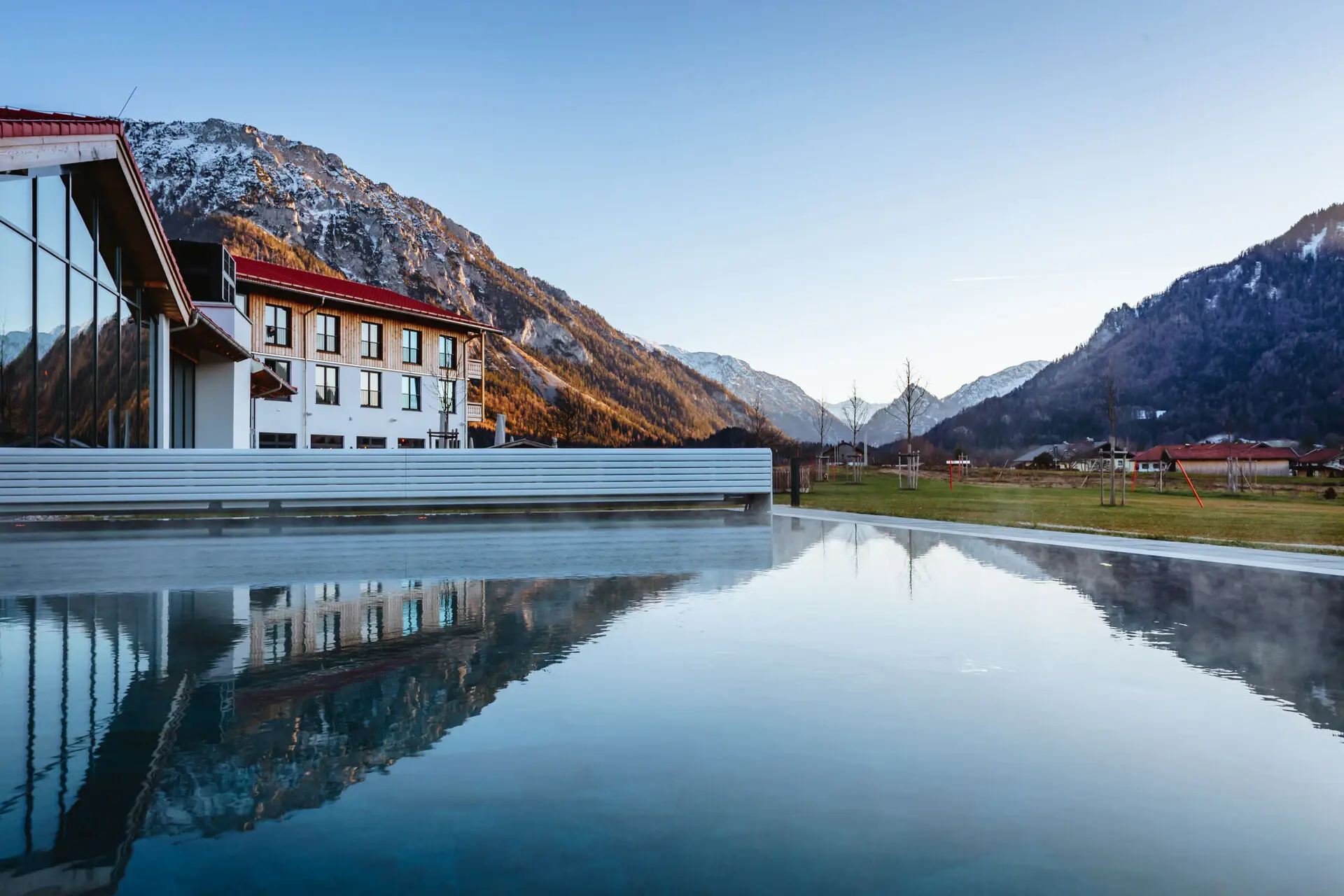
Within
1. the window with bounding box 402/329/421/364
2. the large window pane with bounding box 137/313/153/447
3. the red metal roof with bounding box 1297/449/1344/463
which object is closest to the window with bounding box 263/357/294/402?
the window with bounding box 402/329/421/364

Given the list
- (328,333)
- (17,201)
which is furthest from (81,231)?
(328,333)

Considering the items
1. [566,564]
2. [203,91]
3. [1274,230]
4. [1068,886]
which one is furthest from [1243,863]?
[1274,230]

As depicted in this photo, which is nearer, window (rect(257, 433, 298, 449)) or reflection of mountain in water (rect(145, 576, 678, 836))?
reflection of mountain in water (rect(145, 576, 678, 836))

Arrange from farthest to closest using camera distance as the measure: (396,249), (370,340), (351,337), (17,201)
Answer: (396,249), (370,340), (351,337), (17,201)

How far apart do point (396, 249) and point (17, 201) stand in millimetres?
124745

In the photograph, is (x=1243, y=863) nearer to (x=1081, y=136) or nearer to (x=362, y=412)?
(x=1081, y=136)

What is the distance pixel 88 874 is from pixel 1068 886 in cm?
238

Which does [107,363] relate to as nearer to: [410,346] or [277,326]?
[277,326]

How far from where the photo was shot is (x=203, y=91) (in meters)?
37.6

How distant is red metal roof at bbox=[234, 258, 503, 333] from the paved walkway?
81.2ft

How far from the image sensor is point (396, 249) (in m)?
128

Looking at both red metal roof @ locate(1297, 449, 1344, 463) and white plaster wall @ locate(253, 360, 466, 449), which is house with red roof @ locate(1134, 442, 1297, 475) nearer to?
red metal roof @ locate(1297, 449, 1344, 463)

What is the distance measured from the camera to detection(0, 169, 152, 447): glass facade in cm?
1044

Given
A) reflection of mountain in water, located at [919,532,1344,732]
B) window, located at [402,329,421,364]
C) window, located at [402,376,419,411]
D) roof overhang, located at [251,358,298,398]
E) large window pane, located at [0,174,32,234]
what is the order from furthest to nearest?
window, located at [402,329,421,364] → window, located at [402,376,419,411] → roof overhang, located at [251,358,298,398] → large window pane, located at [0,174,32,234] → reflection of mountain in water, located at [919,532,1344,732]
